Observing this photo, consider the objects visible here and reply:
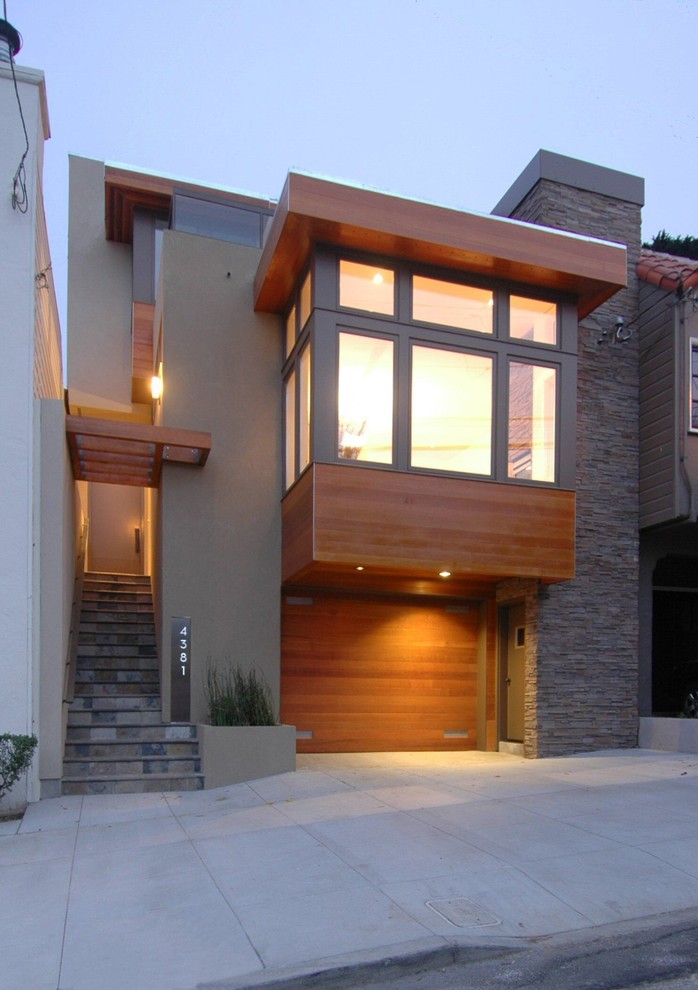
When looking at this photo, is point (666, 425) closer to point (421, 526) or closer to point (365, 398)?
point (421, 526)

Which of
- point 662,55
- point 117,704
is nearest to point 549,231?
point 117,704

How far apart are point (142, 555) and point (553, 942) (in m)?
13.3

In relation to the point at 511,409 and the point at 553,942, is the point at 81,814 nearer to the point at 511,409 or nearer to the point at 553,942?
the point at 553,942

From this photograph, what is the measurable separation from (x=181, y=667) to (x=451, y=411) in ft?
15.5

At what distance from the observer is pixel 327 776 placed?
10.0 metres

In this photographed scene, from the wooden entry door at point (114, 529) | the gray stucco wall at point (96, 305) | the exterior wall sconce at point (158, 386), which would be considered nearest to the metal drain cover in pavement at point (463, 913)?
the exterior wall sconce at point (158, 386)

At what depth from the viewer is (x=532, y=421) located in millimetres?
11211

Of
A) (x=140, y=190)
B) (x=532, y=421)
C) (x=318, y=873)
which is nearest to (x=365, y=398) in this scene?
(x=532, y=421)

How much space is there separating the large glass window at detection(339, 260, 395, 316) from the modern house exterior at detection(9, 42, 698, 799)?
3 cm

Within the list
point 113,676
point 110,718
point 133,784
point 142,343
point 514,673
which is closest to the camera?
point 133,784

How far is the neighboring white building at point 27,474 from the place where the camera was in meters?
8.84

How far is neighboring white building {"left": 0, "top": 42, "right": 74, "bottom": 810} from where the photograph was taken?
8836 mm

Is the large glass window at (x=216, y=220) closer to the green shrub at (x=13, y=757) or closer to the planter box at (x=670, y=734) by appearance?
the green shrub at (x=13, y=757)

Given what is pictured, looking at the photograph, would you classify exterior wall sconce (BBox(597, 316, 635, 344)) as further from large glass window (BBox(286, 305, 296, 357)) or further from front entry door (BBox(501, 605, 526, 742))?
large glass window (BBox(286, 305, 296, 357))
